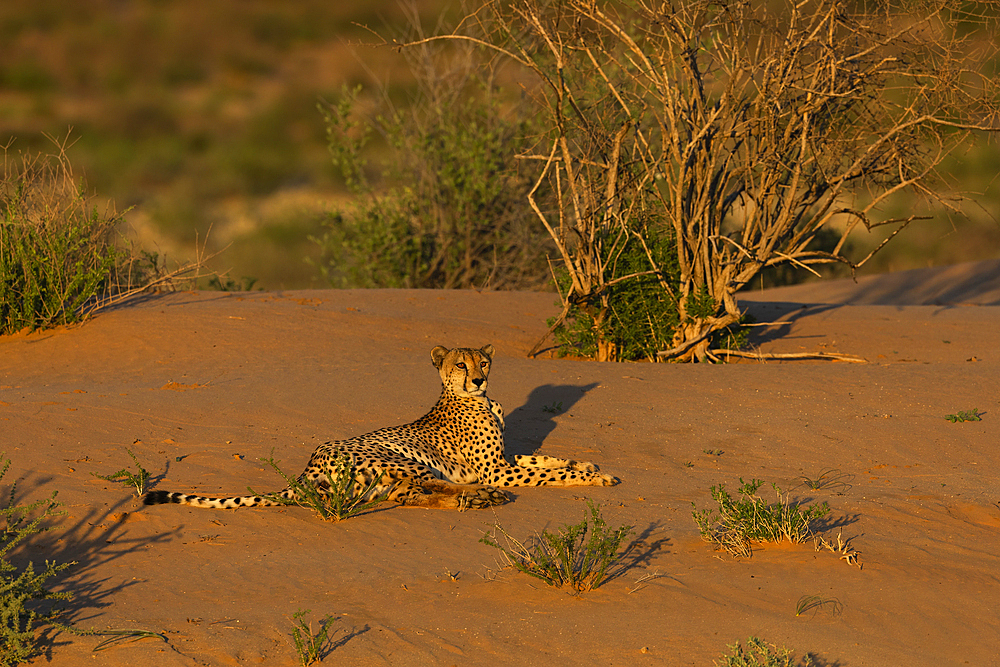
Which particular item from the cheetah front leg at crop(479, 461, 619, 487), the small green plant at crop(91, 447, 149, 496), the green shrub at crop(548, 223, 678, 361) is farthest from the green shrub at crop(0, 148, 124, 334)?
the cheetah front leg at crop(479, 461, 619, 487)

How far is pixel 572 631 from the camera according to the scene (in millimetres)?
3826

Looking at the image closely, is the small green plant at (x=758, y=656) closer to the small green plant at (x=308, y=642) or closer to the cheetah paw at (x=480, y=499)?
the small green plant at (x=308, y=642)

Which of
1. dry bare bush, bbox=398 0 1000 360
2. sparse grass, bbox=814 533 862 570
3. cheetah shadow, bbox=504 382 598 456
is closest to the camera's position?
sparse grass, bbox=814 533 862 570

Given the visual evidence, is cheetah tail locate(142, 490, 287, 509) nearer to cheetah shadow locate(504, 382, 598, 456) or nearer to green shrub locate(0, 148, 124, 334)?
cheetah shadow locate(504, 382, 598, 456)

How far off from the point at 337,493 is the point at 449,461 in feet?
3.04

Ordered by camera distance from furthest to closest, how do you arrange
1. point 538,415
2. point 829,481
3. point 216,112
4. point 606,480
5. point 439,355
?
point 216,112 → point 538,415 → point 439,355 → point 829,481 → point 606,480

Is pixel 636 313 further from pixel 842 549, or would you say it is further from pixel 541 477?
pixel 842 549

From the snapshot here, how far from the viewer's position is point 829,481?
596cm

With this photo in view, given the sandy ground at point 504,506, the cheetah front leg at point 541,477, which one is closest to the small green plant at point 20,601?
the sandy ground at point 504,506

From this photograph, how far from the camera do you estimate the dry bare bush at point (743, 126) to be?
849cm

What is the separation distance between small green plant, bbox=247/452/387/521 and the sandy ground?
10 centimetres

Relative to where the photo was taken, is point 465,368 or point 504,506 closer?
point 504,506

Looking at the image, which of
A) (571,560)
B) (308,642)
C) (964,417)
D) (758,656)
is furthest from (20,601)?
(964,417)

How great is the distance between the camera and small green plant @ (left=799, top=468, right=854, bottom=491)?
5805 mm
